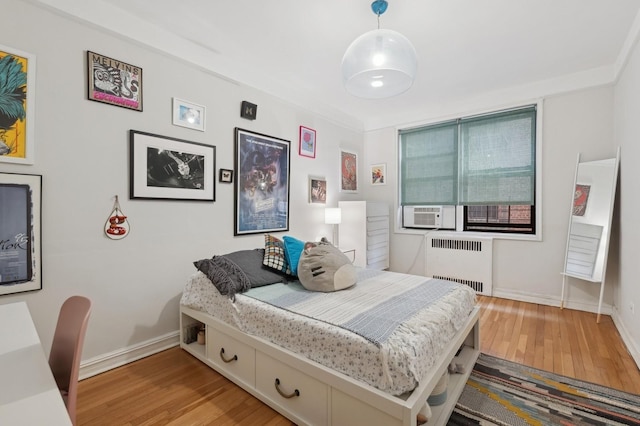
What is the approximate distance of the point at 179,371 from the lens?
7.14ft

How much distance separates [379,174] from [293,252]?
9.06ft

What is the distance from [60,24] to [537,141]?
4634 millimetres

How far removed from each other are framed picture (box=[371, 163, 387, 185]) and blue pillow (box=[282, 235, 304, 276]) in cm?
258

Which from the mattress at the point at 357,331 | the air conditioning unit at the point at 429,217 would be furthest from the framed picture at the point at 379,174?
the mattress at the point at 357,331

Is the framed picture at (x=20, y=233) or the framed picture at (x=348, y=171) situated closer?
the framed picture at (x=20, y=233)

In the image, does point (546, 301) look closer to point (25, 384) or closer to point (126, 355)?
point (126, 355)

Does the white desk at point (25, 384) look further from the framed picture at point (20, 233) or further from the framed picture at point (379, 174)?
the framed picture at point (379, 174)

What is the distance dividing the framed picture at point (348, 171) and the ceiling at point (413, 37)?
1.10 m

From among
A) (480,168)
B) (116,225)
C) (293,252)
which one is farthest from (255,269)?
(480,168)

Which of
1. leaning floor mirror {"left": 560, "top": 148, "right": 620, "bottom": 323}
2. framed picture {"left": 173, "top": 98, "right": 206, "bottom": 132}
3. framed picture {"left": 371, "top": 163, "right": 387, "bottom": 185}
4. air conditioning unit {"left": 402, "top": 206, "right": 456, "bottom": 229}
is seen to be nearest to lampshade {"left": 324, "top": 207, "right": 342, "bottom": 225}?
framed picture {"left": 371, "top": 163, "right": 387, "bottom": 185}

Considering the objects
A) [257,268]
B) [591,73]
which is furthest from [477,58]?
[257,268]

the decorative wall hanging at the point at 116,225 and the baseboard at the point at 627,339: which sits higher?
the decorative wall hanging at the point at 116,225

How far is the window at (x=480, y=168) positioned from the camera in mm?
3697

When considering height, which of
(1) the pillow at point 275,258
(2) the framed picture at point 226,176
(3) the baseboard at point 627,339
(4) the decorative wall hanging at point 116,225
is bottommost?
(3) the baseboard at point 627,339
